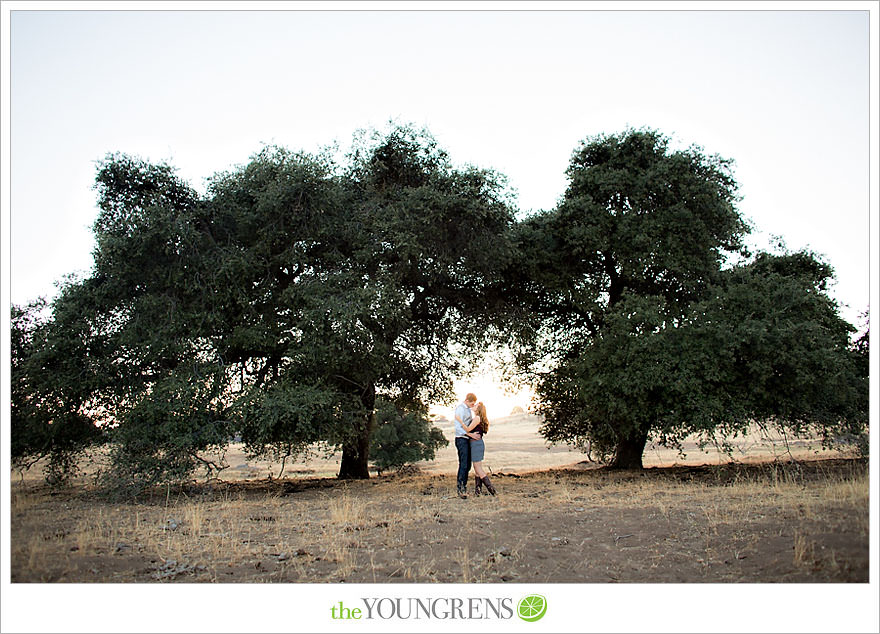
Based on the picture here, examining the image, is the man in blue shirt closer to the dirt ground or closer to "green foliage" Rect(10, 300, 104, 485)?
the dirt ground

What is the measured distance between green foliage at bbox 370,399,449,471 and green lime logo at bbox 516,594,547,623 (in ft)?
82.6

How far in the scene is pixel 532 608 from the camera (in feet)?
19.7

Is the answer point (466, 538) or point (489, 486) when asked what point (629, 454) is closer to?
point (489, 486)

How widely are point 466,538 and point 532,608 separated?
2.16 meters

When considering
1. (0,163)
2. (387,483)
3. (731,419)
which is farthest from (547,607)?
(387,483)

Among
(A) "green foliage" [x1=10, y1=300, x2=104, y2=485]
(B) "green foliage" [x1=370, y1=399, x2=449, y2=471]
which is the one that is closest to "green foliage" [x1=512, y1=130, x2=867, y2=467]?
(A) "green foliage" [x1=10, y1=300, x2=104, y2=485]

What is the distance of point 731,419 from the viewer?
1388 cm

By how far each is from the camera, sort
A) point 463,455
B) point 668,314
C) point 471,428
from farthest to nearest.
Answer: point 668,314 → point 463,455 → point 471,428

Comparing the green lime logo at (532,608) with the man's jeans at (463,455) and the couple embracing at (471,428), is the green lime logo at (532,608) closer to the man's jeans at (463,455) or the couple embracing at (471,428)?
the couple embracing at (471,428)

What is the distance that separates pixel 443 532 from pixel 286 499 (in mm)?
5766

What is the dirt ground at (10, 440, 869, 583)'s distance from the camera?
6457 millimetres

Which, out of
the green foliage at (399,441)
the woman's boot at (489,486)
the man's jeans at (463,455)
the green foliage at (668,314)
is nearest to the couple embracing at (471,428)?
the man's jeans at (463,455)

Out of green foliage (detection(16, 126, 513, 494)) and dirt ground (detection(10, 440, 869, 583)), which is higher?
green foliage (detection(16, 126, 513, 494))

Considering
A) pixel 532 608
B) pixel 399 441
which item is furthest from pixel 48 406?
A: pixel 399 441
